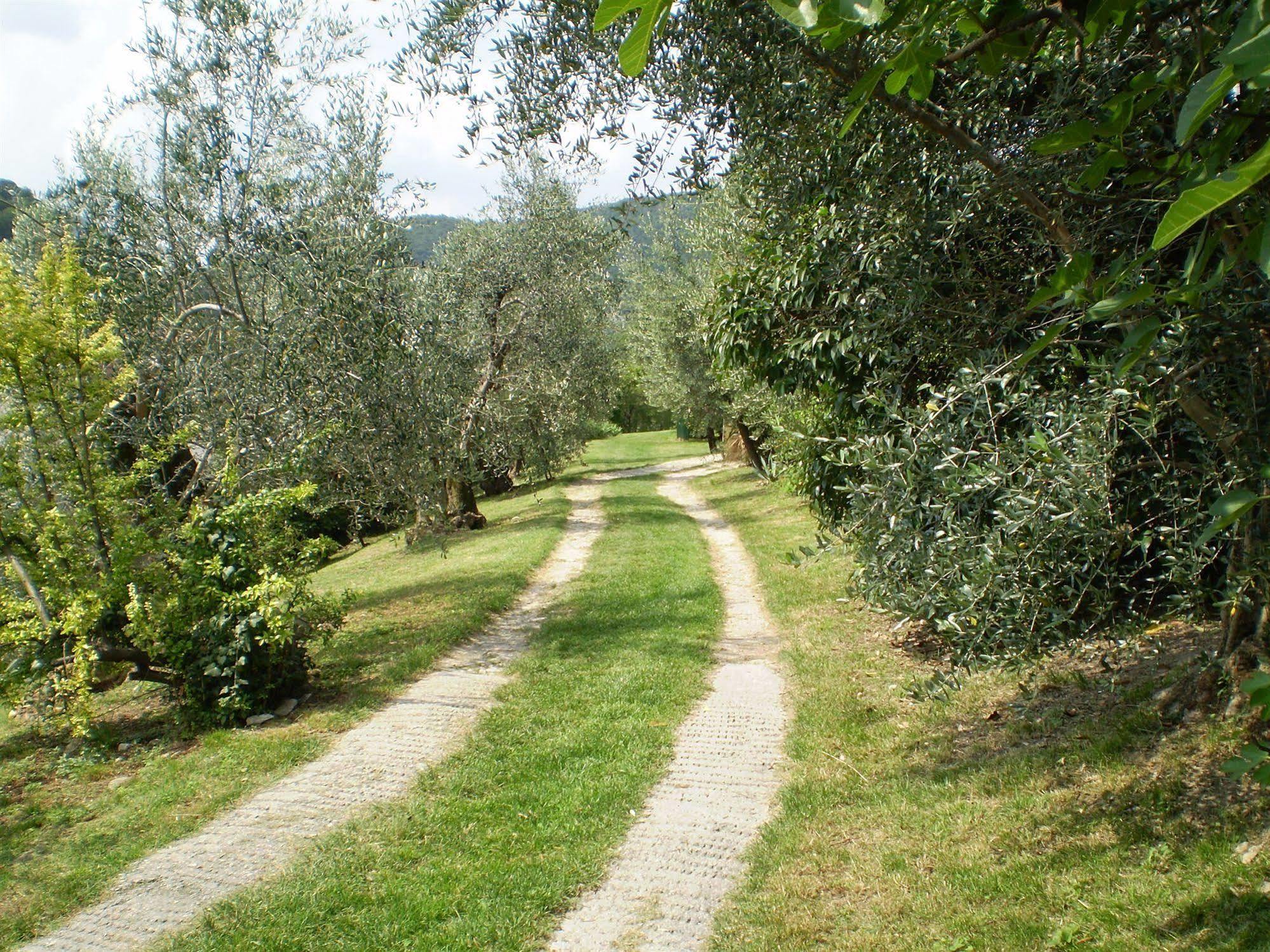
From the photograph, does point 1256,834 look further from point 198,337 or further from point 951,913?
point 198,337

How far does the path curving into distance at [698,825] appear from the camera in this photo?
4.32 m

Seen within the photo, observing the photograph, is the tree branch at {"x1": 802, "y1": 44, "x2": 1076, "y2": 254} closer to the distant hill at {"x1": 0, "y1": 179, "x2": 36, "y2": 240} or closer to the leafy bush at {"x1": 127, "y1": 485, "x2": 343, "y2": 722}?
the leafy bush at {"x1": 127, "y1": 485, "x2": 343, "y2": 722}

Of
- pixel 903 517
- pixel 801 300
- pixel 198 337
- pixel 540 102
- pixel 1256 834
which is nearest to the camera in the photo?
pixel 1256 834

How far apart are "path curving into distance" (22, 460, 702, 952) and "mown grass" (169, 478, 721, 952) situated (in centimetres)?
19

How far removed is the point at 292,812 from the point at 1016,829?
A: 441 cm

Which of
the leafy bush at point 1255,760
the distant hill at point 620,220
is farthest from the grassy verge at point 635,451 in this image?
the leafy bush at point 1255,760

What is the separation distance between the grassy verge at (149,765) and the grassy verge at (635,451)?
24536 mm

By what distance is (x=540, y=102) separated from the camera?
5.42 metres

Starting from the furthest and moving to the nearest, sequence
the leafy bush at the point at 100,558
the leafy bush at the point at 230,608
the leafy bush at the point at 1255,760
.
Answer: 1. the leafy bush at the point at 230,608
2. the leafy bush at the point at 100,558
3. the leafy bush at the point at 1255,760

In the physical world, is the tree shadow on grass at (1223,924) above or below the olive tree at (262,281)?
below

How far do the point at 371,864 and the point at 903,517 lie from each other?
357cm

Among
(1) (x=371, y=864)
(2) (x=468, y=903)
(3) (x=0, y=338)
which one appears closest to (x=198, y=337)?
(3) (x=0, y=338)

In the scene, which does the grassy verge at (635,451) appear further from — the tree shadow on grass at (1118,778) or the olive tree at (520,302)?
the tree shadow on grass at (1118,778)

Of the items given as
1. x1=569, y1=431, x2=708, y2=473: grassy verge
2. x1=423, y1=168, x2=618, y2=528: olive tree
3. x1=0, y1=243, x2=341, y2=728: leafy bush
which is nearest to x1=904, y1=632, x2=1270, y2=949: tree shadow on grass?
x1=0, y1=243, x2=341, y2=728: leafy bush
